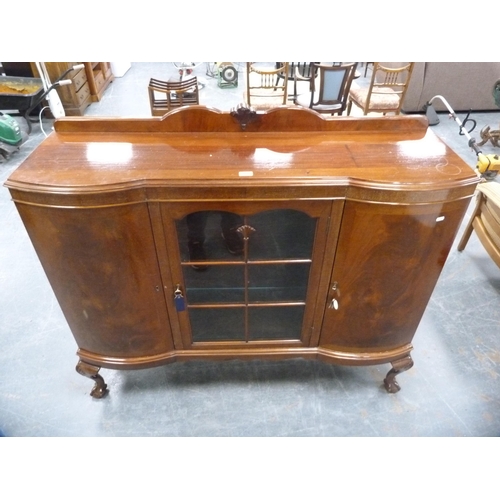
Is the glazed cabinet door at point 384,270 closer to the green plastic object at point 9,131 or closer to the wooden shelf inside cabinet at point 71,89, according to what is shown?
the green plastic object at point 9,131

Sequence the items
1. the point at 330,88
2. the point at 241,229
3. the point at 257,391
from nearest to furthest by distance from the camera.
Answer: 1. the point at 241,229
2. the point at 257,391
3. the point at 330,88

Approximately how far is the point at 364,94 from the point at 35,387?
3.17 metres

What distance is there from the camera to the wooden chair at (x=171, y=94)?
103 inches

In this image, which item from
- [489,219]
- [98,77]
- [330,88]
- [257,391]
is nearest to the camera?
[257,391]

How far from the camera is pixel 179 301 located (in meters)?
1.19

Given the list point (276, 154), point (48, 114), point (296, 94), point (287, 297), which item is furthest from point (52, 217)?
point (48, 114)

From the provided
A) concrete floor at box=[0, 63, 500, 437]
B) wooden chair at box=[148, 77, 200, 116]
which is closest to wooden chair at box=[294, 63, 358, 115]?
wooden chair at box=[148, 77, 200, 116]

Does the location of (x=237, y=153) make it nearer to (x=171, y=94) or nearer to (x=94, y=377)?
(x=94, y=377)

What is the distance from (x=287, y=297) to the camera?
4.16 feet

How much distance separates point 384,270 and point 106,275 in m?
0.83

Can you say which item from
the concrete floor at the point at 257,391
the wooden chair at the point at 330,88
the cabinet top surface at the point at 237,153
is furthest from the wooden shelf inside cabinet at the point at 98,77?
the cabinet top surface at the point at 237,153

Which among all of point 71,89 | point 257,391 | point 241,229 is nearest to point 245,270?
point 241,229

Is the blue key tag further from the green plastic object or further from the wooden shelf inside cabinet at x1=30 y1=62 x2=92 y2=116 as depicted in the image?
the wooden shelf inside cabinet at x1=30 y1=62 x2=92 y2=116

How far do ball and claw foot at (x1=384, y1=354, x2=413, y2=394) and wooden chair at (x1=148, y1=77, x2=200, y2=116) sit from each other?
7.22 ft
